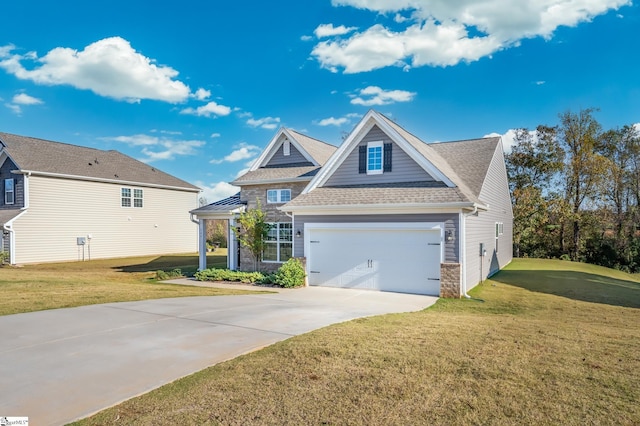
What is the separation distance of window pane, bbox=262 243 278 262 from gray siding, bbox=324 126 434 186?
13.5 feet

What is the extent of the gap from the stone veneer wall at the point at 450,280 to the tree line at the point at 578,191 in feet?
58.2

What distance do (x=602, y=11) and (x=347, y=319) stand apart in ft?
54.8

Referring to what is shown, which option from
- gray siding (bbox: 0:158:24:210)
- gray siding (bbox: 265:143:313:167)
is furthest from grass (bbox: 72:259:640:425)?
gray siding (bbox: 0:158:24:210)

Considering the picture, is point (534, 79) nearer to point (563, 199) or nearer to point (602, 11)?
point (602, 11)

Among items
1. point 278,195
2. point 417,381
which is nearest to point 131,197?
point 278,195

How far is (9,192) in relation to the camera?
24016 millimetres

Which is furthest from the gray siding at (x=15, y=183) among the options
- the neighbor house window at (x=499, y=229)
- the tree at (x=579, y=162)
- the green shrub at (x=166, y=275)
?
the tree at (x=579, y=162)

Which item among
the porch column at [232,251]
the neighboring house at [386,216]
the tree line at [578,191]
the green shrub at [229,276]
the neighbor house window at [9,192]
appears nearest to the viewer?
the neighboring house at [386,216]

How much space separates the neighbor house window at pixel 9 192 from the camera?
23.8 metres

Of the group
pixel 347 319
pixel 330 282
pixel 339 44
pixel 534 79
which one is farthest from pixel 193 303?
pixel 534 79

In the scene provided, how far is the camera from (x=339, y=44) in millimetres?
19250

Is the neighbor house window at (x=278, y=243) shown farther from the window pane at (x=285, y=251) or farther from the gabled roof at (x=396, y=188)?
the gabled roof at (x=396, y=188)

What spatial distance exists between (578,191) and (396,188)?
21144 mm

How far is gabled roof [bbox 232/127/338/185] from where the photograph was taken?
1778 cm
